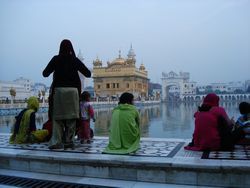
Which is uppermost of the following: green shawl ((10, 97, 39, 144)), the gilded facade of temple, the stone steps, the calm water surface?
the gilded facade of temple

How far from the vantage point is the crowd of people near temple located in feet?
13.4

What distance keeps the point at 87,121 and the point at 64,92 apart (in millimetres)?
946

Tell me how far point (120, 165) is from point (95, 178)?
0.33 m

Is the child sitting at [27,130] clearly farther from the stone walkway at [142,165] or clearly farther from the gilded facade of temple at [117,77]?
the gilded facade of temple at [117,77]

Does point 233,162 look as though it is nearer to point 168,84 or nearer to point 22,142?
point 22,142

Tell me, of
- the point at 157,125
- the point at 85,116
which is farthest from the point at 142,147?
the point at 157,125

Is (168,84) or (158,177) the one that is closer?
(158,177)

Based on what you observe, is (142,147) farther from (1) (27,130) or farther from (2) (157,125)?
(2) (157,125)

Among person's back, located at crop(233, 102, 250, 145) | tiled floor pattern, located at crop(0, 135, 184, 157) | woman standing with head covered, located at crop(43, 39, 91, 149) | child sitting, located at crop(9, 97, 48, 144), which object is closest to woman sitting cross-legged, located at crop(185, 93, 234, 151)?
person's back, located at crop(233, 102, 250, 145)

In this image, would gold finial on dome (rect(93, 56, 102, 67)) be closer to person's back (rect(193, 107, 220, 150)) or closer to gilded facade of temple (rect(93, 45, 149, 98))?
gilded facade of temple (rect(93, 45, 149, 98))

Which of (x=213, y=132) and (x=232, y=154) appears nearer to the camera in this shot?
(x=232, y=154)

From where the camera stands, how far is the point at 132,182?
3416mm

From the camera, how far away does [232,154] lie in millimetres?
3814

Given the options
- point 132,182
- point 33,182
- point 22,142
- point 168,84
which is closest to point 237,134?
point 132,182
